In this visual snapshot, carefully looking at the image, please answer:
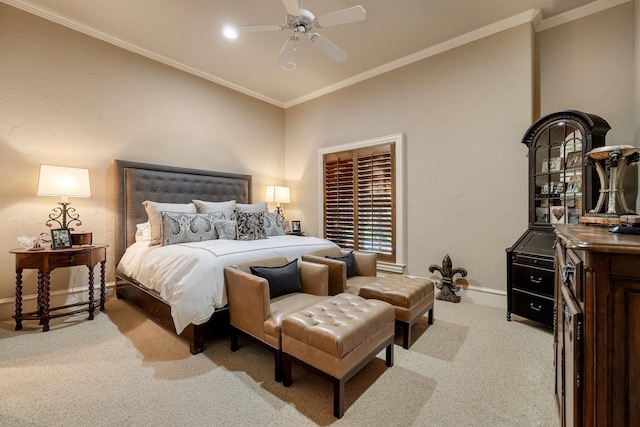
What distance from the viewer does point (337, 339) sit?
5.24 feet

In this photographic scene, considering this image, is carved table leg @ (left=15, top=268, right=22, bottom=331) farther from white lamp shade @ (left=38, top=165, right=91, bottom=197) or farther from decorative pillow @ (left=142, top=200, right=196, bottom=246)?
decorative pillow @ (left=142, top=200, right=196, bottom=246)

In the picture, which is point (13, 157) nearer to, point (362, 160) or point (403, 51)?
point (362, 160)

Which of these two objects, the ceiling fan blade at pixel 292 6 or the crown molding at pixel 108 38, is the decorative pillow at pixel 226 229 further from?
the crown molding at pixel 108 38

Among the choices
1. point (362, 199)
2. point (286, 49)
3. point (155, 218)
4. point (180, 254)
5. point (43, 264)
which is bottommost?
point (43, 264)

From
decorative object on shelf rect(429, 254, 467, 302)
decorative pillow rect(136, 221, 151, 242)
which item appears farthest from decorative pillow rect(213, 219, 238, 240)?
decorative object on shelf rect(429, 254, 467, 302)

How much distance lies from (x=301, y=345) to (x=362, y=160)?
3241 millimetres

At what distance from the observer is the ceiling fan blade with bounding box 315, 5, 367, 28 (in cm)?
235

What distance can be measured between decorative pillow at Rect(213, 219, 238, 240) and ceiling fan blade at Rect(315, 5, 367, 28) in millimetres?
2342

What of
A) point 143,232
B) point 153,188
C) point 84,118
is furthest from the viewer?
point 153,188

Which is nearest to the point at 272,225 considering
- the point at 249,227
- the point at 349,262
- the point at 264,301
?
the point at 249,227

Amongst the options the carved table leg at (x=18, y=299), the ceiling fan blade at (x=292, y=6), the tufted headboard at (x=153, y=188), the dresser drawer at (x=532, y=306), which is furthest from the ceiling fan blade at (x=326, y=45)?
the carved table leg at (x=18, y=299)

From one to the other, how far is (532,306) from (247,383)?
262 centimetres

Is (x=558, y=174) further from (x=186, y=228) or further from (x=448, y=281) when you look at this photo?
(x=186, y=228)

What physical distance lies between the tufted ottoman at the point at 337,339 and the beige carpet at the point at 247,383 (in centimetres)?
20
